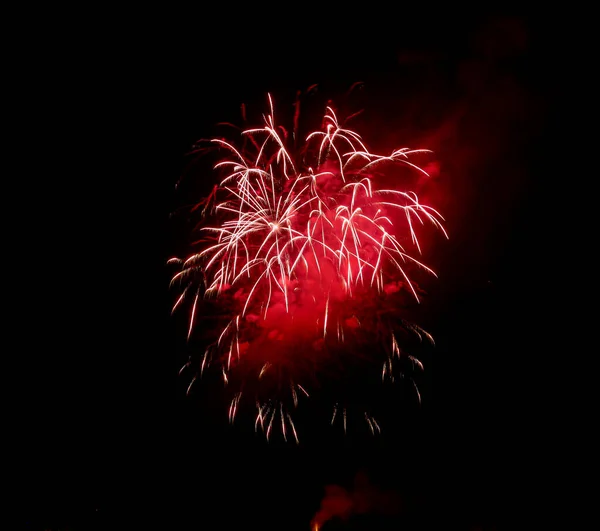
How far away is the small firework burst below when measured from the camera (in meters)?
6.75

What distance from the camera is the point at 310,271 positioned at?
7.17 metres

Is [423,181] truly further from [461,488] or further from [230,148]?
[461,488]

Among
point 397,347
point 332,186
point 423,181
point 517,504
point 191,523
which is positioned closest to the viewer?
point 332,186

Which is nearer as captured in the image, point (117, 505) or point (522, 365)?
point (522, 365)

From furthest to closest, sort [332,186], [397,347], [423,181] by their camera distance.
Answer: [423,181], [397,347], [332,186]

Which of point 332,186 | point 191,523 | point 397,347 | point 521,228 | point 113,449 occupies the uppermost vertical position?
point 521,228

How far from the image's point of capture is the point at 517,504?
28.8ft

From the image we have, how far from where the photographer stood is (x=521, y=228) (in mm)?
8281

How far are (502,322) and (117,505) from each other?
8.28 metres

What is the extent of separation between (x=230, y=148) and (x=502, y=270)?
15.5 feet

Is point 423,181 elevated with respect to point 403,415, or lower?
elevated

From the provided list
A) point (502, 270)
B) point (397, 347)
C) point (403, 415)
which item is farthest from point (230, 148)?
point (403, 415)

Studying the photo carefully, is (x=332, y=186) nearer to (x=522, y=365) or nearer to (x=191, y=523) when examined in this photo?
(x=522, y=365)

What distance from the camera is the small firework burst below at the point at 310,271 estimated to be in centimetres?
675
